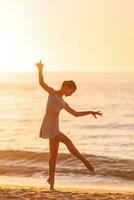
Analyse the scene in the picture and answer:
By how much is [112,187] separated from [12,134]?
17524mm

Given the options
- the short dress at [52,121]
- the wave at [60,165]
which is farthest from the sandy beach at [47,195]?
the wave at [60,165]

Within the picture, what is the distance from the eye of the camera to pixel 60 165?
19.2 metres

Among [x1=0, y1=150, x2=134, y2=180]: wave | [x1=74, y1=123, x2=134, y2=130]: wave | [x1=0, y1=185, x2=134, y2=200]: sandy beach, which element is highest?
[x1=0, y1=185, x2=134, y2=200]: sandy beach

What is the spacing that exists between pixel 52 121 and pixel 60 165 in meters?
8.56

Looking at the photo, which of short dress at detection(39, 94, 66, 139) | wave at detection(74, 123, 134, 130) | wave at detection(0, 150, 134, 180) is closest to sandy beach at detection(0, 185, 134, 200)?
short dress at detection(39, 94, 66, 139)

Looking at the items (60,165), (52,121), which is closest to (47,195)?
(52,121)

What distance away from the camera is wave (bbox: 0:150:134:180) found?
1721 cm

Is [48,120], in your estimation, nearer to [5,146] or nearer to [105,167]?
[105,167]

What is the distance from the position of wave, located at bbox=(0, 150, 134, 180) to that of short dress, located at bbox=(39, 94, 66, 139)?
605 cm

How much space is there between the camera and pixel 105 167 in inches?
741

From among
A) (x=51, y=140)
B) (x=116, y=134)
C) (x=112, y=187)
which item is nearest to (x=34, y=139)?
(x=116, y=134)

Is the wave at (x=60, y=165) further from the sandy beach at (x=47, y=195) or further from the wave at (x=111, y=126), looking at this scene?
the wave at (x=111, y=126)

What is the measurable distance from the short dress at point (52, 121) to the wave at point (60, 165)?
19.9ft

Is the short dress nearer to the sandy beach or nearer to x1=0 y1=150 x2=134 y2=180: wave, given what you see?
the sandy beach
